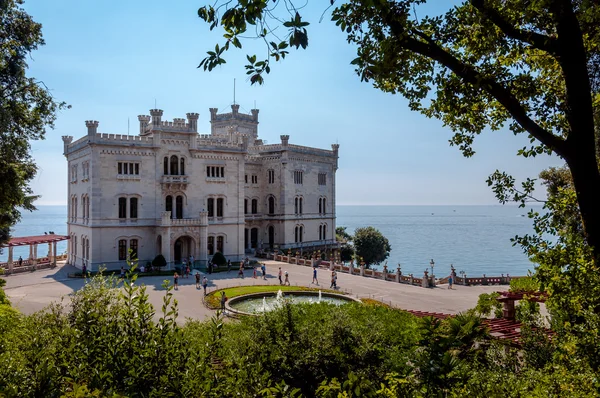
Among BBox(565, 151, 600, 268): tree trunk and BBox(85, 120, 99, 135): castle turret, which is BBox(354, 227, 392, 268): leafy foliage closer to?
BBox(85, 120, 99, 135): castle turret

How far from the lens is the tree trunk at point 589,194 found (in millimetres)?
6523

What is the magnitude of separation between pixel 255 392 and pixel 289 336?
7.11m

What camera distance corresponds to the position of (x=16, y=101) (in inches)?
597

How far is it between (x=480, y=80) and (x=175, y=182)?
39639 mm

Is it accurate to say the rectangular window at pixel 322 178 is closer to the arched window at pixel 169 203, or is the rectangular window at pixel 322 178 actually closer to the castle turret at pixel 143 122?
the arched window at pixel 169 203

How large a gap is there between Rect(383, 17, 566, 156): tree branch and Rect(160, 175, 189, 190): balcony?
1524 inches

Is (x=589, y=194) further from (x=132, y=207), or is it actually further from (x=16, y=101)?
(x=132, y=207)

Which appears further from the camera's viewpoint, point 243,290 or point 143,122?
point 143,122

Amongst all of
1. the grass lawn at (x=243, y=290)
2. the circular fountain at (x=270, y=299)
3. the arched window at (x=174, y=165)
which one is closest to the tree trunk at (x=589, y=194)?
the circular fountain at (x=270, y=299)

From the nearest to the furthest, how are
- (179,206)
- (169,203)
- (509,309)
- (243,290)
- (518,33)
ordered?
(518,33), (509,309), (243,290), (169,203), (179,206)

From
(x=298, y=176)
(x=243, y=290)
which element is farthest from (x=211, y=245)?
(x=298, y=176)

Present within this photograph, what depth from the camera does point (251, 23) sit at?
6.04m

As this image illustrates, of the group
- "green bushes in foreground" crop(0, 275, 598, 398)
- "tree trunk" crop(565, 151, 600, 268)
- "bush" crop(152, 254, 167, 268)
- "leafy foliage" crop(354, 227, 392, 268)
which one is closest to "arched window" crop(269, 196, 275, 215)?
"leafy foliage" crop(354, 227, 392, 268)

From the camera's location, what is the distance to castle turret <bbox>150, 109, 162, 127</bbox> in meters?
42.4
